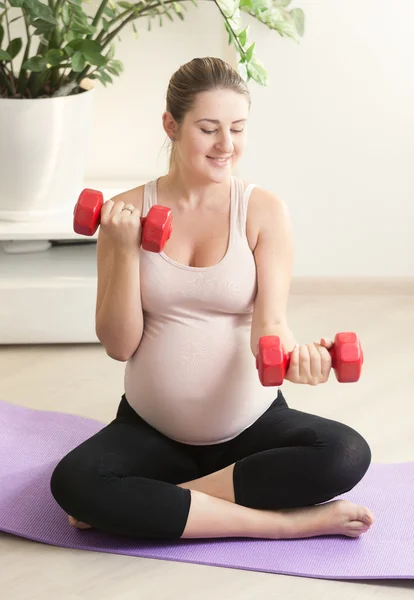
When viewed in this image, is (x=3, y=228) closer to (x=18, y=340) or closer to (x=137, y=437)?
(x=18, y=340)

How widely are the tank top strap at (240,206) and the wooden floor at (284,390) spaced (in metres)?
0.59

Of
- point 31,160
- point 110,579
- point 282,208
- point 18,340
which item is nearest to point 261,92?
point 31,160

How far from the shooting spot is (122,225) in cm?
173

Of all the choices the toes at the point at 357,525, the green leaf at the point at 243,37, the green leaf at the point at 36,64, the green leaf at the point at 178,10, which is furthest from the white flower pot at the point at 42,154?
the toes at the point at 357,525

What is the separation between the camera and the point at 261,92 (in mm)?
3047

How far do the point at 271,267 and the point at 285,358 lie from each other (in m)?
0.23

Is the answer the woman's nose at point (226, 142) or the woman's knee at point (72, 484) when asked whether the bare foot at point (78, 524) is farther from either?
the woman's nose at point (226, 142)

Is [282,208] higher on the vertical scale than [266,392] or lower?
higher

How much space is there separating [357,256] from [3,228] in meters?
1.11

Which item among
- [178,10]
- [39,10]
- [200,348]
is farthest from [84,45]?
[200,348]

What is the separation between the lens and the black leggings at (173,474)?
1748 mm

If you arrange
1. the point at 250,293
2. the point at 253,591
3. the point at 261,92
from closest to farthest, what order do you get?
the point at 253,591
the point at 250,293
the point at 261,92

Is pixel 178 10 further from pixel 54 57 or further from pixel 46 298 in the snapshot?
pixel 46 298

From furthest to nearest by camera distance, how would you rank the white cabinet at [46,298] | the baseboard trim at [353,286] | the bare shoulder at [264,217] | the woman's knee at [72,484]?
the baseboard trim at [353,286]
the white cabinet at [46,298]
the bare shoulder at [264,217]
the woman's knee at [72,484]
